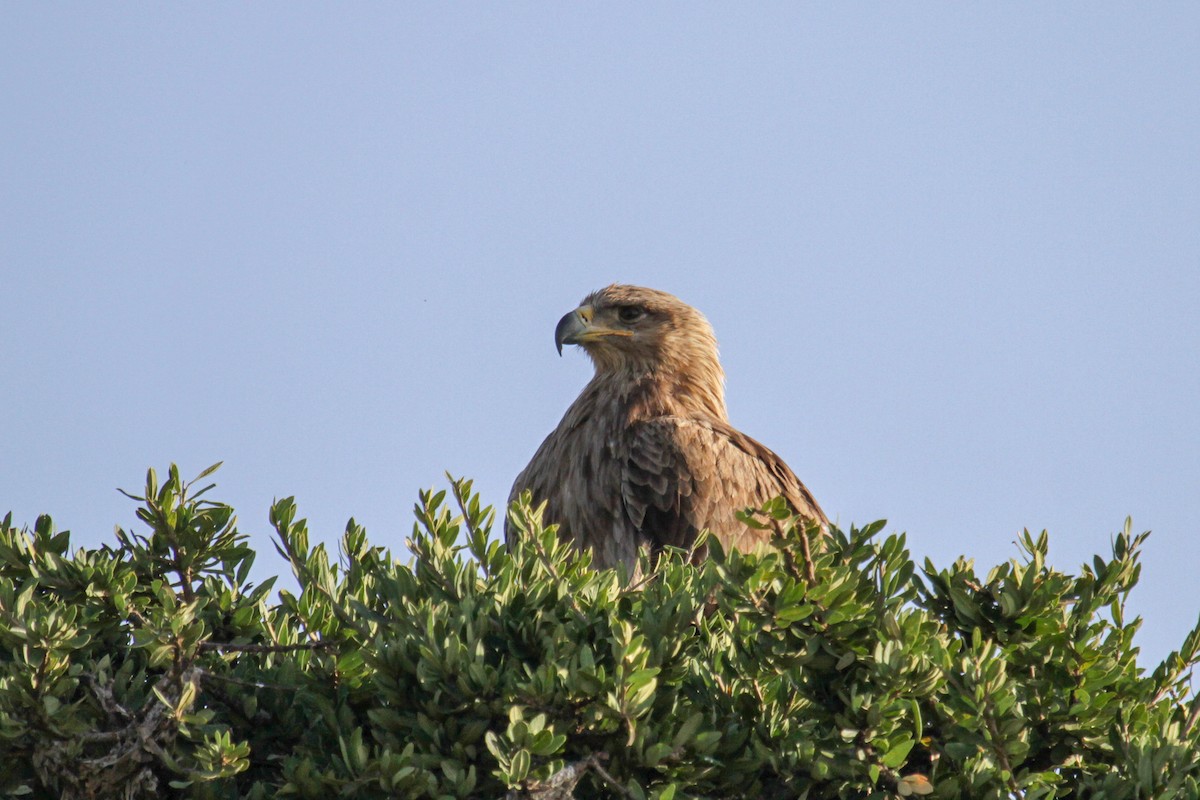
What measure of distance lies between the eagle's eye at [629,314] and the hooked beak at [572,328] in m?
0.20

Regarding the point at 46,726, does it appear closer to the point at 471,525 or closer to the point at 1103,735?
the point at 471,525

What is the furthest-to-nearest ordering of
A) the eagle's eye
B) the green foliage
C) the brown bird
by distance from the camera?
the eagle's eye → the brown bird → the green foliage

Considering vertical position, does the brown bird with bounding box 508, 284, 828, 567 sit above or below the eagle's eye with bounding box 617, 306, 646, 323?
below

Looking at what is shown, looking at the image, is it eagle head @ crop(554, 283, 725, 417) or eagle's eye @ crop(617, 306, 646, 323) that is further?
eagle's eye @ crop(617, 306, 646, 323)

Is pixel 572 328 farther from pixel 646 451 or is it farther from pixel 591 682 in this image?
pixel 591 682

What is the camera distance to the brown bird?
25.2 feet

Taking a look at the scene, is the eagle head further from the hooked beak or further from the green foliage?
the green foliage

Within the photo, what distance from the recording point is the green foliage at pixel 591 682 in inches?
132

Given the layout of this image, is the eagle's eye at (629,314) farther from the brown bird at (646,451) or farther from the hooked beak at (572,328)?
the hooked beak at (572,328)

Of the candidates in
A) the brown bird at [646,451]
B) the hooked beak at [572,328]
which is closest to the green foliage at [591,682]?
the brown bird at [646,451]

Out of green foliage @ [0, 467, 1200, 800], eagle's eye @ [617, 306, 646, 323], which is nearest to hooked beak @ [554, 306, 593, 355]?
eagle's eye @ [617, 306, 646, 323]

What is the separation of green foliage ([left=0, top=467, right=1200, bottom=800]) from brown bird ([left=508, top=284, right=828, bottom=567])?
3344 millimetres

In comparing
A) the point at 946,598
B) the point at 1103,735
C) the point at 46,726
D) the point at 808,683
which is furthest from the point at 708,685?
the point at 46,726

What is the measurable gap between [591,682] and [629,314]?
5.88 meters
